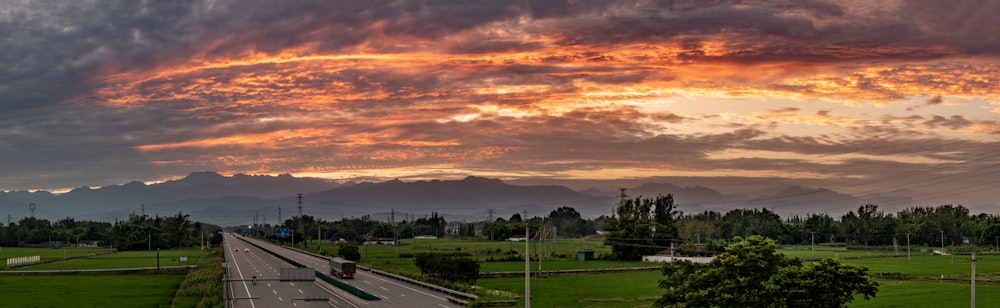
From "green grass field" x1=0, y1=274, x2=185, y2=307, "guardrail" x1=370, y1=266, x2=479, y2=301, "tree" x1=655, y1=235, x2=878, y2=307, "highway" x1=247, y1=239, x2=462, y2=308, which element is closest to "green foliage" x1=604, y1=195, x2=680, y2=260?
"guardrail" x1=370, y1=266, x2=479, y2=301

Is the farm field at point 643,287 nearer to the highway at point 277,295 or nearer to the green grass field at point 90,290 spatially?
the highway at point 277,295

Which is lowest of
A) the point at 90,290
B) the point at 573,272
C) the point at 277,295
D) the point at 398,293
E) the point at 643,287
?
the point at 573,272

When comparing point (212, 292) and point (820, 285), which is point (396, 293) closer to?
point (212, 292)

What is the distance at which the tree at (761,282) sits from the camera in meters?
59.7

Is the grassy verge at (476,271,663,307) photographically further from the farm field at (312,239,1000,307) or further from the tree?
the tree

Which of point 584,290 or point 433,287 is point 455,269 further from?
point 584,290

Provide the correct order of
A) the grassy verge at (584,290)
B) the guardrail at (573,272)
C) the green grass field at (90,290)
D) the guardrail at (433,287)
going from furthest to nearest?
the guardrail at (573,272)
the green grass field at (90,290)
the grassy verge at (584,290)
the guardrail at (433,287)

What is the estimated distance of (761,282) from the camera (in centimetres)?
6228

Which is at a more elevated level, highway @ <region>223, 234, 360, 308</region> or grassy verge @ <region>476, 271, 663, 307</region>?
highway @ <region>223, 234, 360, 308</region>

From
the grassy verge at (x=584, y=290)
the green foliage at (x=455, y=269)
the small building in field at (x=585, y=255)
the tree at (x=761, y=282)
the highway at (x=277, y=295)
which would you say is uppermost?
the tree at (x=761, y=282)

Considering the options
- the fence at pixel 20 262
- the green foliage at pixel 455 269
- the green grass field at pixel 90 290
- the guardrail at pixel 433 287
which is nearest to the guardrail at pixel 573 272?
the green foliage at pixel 455 269

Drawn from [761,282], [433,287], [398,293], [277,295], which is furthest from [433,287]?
[761,282]

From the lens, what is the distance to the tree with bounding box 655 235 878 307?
59719mm

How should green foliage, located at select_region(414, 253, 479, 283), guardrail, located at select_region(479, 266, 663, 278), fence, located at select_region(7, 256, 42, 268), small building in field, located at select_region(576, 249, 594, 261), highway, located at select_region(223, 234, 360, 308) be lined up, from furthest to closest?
small building in field, located at select_region(576, 249, 594, 261) → fence, located at select_region(7, 256, 42, 268) → guardrail, located at select_region(479, 266, 663, 278) → green foliage, located at select_region(414, 253, 479, 283) → highway, located at select_region(223, 234, 360, 308)
